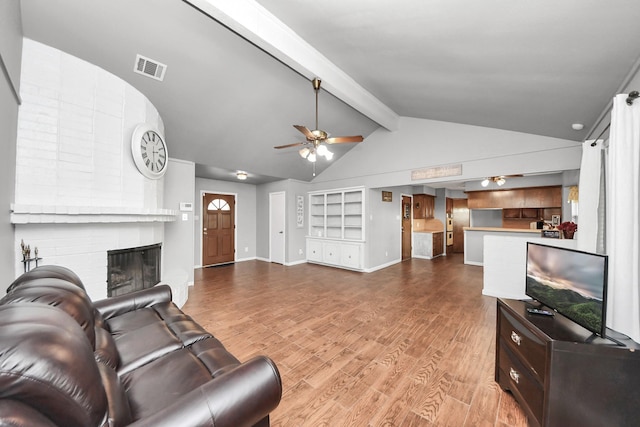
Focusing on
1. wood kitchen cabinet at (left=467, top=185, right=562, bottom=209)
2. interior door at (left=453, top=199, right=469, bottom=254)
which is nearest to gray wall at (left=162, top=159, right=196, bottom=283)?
wood kitchen cabinet at (left=467, top=185, right=562, bottom=209)

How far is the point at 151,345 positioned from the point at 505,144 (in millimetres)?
5210

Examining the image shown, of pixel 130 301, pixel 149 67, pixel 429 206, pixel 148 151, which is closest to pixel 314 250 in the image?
pixel 429 206

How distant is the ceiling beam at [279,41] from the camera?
2180mm

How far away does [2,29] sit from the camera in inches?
72.4

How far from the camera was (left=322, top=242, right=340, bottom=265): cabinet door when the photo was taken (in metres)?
6.42

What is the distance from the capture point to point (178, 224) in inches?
193

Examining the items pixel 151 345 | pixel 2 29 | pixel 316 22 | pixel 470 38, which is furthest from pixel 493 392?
pixel 2 29

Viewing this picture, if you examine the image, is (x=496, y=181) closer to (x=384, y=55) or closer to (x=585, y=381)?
(x=384, y=55)

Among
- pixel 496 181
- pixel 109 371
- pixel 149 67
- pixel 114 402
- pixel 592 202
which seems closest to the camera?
pixel 114 402

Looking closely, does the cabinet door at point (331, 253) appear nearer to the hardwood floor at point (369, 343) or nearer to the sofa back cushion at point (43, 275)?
the hardwood floor at point (369, 343)

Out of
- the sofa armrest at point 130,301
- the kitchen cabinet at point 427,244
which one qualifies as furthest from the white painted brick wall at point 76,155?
the kitchen cabinet at point 427,244

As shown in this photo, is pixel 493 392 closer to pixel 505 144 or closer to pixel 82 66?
pixel 505 144

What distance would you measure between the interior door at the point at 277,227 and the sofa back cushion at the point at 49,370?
602 centimetres

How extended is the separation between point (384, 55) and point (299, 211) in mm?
4791
